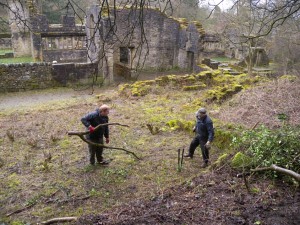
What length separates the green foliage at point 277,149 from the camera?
14.8ft

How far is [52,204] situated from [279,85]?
30.6 ft

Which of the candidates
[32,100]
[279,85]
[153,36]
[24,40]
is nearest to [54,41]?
[24,40]

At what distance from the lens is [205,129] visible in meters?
6.47

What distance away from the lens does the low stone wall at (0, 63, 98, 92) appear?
14898 mm

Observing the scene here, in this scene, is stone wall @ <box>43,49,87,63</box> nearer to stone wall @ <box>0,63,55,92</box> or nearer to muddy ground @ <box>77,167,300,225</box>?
stone wall @ <box>0,63,55,92</box>

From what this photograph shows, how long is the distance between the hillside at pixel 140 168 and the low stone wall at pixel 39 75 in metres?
1.26

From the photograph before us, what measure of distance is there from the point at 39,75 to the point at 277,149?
13766mm

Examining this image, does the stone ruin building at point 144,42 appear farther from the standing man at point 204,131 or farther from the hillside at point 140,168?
the standing man at point 204,131

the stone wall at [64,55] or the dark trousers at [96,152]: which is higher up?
the stone wall at [64,55]

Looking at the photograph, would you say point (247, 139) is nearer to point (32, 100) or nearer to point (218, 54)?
point (32, 100)

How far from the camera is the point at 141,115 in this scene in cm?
1067

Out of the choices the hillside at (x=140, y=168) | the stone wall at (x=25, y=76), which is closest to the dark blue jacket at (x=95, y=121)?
the hillside at (x=140, y=168)

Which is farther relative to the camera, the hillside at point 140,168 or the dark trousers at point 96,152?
the dark trousers at point 96,152

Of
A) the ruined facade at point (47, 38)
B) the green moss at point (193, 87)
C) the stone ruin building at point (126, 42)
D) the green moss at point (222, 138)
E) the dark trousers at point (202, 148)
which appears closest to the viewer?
the dark trousers at point (202, 148)
